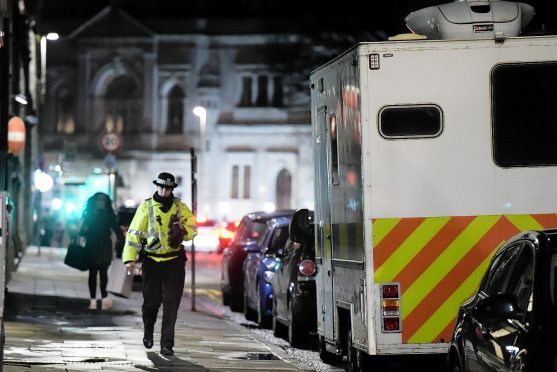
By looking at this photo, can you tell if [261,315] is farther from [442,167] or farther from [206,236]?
[206,236]

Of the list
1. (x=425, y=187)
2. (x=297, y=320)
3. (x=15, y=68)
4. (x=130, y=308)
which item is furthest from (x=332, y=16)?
(x=425, y=187)

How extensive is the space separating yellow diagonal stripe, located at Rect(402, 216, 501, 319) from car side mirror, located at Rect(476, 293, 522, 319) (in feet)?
10.4

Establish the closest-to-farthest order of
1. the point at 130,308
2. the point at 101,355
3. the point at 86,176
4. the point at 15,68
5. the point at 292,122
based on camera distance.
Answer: the point at 101,355
the point at 130,308
the point at 15,68
the point at 86,176
the point at 292,122

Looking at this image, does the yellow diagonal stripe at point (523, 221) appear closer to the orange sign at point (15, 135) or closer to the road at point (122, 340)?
the road at point (122, 340)

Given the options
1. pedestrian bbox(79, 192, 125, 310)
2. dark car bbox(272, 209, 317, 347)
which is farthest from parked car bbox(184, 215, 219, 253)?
dark car bbox(272, 209, 317, 347)

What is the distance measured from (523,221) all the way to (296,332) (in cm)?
597

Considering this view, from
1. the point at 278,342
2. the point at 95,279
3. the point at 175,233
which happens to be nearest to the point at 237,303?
the point at 95,279

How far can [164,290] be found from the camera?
51.0 ft

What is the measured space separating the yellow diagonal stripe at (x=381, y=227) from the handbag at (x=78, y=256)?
10.8 m

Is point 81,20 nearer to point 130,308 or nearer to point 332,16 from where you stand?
point 332,16

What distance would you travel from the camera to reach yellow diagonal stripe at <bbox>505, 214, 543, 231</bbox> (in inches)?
449

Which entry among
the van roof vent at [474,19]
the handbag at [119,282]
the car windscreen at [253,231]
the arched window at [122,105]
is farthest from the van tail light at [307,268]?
the arched window at [122,105]

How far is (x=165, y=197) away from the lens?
15.5m

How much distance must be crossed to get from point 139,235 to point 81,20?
67.6m
